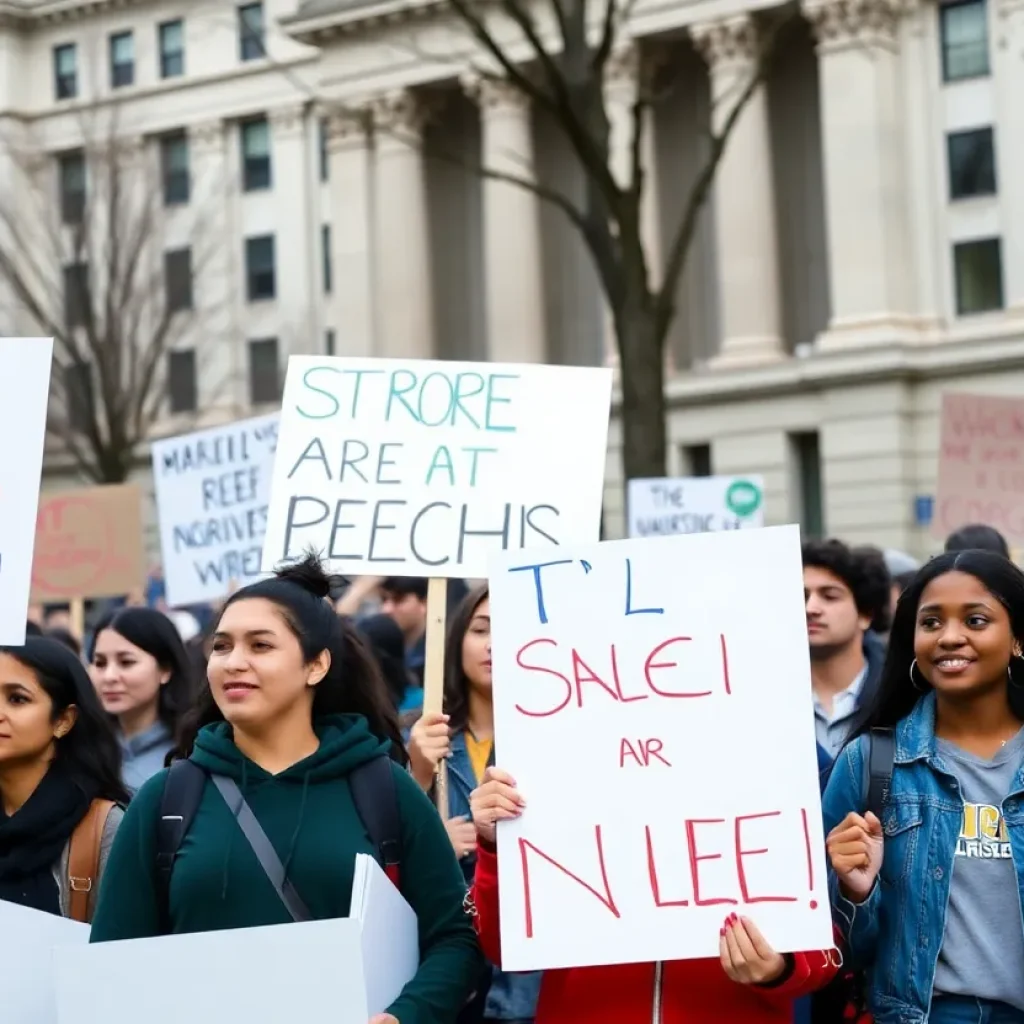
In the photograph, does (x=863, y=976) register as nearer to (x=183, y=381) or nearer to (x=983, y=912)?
(x=983, y=912)

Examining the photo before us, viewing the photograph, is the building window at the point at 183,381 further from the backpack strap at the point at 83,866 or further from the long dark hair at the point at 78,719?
the backpack strap at the point at 83,866

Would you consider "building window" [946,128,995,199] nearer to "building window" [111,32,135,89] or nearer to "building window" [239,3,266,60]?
"building window" [239,3,266,60]

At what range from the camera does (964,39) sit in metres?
39.6

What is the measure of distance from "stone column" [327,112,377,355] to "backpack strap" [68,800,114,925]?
139 feet

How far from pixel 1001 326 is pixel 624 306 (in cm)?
1991

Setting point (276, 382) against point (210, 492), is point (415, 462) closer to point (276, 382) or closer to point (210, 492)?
point (210, 492)

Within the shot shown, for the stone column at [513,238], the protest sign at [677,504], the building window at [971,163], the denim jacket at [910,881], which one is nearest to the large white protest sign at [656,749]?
the denim jacket at [910,881]

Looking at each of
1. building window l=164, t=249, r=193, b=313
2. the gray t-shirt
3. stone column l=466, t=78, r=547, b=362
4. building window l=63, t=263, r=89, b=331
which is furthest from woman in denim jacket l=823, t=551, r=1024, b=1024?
stone column l=466, t=78, r=547, b=362

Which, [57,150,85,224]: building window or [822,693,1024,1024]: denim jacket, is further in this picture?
[57,150,85,224]: building window

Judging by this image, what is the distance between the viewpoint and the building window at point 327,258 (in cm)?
5100

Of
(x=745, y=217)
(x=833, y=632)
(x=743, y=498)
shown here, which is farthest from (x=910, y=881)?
(x=745, y=217)

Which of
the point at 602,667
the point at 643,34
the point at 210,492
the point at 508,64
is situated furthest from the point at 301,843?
the point at 643,34

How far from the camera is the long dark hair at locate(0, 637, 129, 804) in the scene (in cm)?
495

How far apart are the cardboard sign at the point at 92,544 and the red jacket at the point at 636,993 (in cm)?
772
